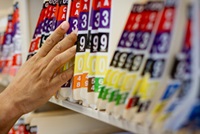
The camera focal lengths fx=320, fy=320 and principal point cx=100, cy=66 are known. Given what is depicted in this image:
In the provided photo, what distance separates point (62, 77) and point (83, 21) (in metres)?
0.20

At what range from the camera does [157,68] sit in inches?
24.3

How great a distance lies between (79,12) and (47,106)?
86 cm

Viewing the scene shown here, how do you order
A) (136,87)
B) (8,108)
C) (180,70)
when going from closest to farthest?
(180,70) → (136,87) → (8,108)

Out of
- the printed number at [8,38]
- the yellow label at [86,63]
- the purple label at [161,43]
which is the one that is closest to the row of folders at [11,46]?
the printed number at [8,38]

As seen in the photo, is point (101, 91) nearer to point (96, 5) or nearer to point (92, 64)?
point (92, 64)

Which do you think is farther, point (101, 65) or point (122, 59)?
point (101, 65)

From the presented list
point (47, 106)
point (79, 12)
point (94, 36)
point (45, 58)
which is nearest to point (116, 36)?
point (94, 36)

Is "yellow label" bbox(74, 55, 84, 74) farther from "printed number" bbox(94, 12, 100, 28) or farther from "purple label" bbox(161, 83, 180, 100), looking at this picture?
"purple label" bbox(161, 83, 180, 100)

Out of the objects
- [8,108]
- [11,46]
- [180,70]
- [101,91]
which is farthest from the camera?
[11,46]

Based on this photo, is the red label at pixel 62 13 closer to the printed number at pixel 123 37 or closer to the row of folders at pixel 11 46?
the printed number at pixel 123 37

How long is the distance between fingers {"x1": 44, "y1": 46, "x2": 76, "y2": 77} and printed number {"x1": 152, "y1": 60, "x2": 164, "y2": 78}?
39 cm

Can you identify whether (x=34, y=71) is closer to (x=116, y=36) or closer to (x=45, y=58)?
(x=45, y=58)

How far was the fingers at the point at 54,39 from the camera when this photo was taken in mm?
1015

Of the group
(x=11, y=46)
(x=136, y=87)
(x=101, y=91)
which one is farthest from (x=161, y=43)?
(x=11, y=46)
